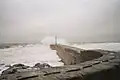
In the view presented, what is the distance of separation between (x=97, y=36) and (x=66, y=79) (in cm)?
486

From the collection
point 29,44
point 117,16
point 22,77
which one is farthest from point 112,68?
point 29,44

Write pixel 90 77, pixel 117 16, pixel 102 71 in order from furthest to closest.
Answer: pixel 117 16
pixel 102 71
pixel 90 77

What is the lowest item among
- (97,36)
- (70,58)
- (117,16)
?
(70,58)

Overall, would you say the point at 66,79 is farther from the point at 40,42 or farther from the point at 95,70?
the point at 40,42

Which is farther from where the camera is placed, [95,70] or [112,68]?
[112,68]

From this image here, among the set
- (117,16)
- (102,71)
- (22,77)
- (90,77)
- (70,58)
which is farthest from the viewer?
(117,16)

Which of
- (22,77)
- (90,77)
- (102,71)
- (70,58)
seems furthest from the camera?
(70,58)

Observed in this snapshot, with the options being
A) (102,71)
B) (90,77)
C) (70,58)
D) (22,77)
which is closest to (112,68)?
(102,71)

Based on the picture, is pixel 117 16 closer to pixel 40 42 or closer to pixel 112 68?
pixel 40 42

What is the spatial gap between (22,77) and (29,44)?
5.04 meters

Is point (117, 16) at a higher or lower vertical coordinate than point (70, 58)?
higher

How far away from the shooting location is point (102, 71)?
1850mm

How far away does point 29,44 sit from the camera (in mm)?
6500

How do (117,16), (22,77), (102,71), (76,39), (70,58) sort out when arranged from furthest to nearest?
(76,39), (117,16), (70,58), (102,71), (22,77)
